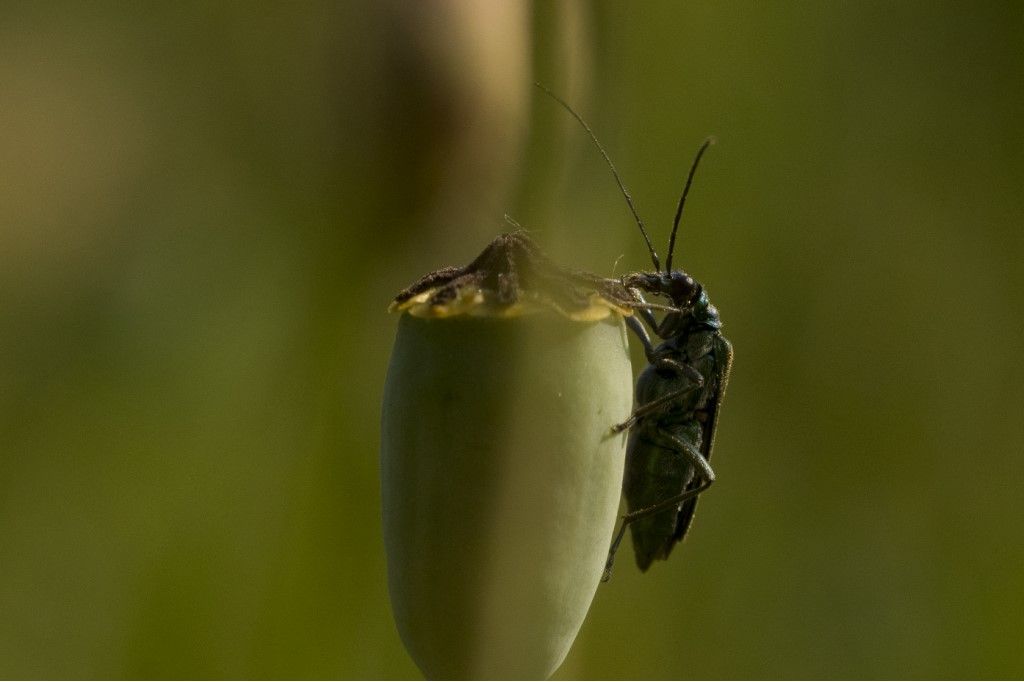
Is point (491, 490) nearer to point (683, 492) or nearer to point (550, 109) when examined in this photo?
point (550, 109)

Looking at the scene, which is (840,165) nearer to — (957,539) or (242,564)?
(957,539)

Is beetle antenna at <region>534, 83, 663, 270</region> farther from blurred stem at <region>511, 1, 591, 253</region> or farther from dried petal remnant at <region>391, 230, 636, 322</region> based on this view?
dried petal remnant at <region>391, 230, 636, 322</region>

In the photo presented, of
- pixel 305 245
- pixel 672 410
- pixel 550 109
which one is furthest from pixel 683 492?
pixel 305 245

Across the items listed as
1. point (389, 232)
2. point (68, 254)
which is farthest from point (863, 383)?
point (68, 254)

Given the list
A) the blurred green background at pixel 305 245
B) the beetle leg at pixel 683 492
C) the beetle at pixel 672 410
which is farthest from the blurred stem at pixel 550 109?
the beetle leg at pixel 683 492

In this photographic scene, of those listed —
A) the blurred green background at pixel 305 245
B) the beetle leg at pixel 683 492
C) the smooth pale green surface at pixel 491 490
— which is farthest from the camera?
the beetle leg at pixel 683 492

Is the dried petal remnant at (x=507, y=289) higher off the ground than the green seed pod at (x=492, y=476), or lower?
higher

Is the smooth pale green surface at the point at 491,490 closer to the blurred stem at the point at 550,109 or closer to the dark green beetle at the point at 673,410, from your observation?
the blurred stem at the point at 550,109
